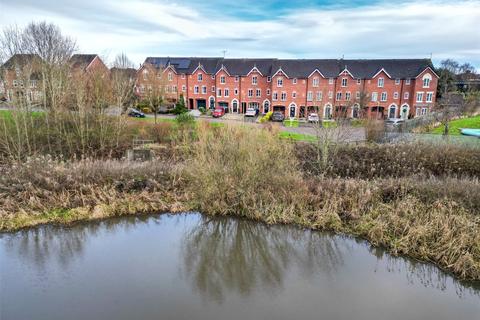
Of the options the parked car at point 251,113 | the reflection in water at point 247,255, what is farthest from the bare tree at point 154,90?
the reflection in water at point 247,255

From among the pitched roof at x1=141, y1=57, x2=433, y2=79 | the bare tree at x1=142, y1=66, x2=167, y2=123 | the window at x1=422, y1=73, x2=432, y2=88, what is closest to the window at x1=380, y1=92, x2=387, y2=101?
the pitched roof at x1=141, y1=57, x2=433, y2=79

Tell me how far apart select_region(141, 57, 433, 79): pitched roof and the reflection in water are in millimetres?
34935

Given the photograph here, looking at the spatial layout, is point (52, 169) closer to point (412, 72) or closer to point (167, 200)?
point (167, 200)

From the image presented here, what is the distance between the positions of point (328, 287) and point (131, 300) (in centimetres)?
447

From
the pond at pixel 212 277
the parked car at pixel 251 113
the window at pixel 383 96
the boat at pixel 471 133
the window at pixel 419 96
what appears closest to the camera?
the pond at pixel 212 277

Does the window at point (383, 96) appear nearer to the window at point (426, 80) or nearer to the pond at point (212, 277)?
the window at point (426, 80)

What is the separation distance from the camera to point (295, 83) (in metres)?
42.6

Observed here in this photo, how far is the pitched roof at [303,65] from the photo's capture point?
40906mm

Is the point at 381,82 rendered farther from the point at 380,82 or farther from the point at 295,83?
the point at 295,83

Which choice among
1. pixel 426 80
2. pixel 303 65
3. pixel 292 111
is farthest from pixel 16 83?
pixel 426 80

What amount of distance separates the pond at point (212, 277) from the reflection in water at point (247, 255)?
0.10 feet

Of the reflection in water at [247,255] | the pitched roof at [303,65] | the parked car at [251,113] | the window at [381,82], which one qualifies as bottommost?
the reflection in water at [247,255]

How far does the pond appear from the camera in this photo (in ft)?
22.7

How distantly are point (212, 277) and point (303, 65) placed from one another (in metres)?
39.4
